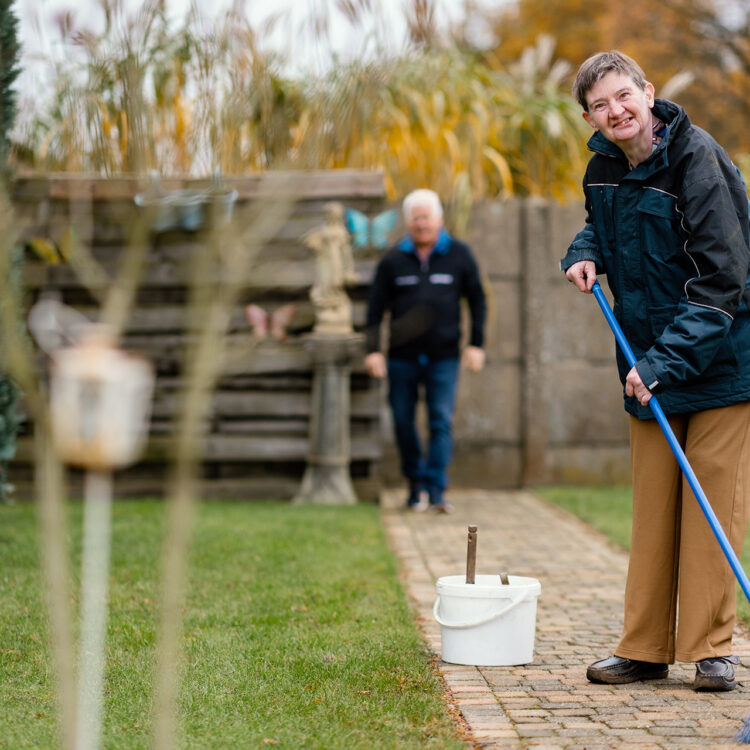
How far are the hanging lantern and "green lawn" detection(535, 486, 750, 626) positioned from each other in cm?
440

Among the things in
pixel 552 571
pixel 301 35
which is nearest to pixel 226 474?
pixel 552 571

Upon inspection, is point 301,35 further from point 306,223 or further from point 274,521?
point 306,223

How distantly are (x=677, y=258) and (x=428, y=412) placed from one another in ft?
13.3

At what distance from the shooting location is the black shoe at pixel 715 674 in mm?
3320

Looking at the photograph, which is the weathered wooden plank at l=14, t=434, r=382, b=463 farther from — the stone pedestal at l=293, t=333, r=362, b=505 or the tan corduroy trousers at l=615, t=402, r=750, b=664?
the tan corduroy trousers at l=615, t=402, r=750, b=664

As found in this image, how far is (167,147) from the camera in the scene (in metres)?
2.17

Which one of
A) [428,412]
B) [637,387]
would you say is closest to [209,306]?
[637,387]

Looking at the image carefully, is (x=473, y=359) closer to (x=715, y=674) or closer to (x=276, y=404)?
(x=276, y=404)

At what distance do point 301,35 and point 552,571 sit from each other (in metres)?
4.11

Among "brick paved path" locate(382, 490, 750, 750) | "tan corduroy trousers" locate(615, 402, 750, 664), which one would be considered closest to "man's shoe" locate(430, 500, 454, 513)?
"brick paved path" locate(382, 490, 750, 750)

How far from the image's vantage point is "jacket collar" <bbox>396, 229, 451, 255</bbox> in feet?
23.8

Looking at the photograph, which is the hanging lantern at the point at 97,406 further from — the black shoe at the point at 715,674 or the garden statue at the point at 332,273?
the garden statue at the point at 332,273

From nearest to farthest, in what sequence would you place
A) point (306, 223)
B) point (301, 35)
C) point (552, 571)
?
1. point (301, 35)
2. point (552, 571)
3. point (306, 223)

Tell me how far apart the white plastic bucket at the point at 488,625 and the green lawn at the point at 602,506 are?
75.5 inches
